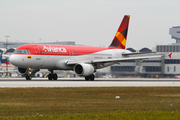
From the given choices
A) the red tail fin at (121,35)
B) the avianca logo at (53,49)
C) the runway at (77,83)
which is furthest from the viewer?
the red tail fin at (121,35)

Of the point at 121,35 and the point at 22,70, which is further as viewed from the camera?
the point at 121,35

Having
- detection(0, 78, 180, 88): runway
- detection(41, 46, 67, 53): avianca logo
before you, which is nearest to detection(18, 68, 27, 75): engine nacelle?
detection(41, 46, 67, 53): avianca logo

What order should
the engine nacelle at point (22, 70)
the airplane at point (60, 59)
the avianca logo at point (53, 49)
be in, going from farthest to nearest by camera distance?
the engine nacelle at point (22, 70) → the avianca logo at point (53, 49) → the airplane at point (60, 59)

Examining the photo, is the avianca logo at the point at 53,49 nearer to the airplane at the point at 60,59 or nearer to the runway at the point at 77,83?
the airplane at the point at 60,59

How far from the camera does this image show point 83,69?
155ft

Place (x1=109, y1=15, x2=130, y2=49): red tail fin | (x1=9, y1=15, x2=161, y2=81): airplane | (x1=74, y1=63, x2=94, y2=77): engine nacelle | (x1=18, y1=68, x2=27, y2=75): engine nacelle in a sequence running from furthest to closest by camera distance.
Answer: (x1=109, y1=15, x2=130, y2=49): red tail fin, (x1=18, y1=68, x2=27, y2=75): engine nacelle, (x1=74, y1=63, x2=94, y2=77): engine nacelle, (x1=9, y1=15, x2=161, y2=81): airplane

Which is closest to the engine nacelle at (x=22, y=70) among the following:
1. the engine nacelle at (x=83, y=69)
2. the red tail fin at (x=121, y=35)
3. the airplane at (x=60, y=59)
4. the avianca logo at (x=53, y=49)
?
the airplane at (x=60, y=59)

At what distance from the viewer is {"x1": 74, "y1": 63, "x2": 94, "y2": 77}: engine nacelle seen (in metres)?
47.3

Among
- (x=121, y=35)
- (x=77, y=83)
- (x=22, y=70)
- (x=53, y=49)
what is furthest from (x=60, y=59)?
(x=121, y=35)

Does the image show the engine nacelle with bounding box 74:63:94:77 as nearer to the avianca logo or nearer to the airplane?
the airplane

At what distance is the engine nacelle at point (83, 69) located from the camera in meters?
47.3

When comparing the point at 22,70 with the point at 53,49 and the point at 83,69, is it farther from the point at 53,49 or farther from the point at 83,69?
the point at 83,69
